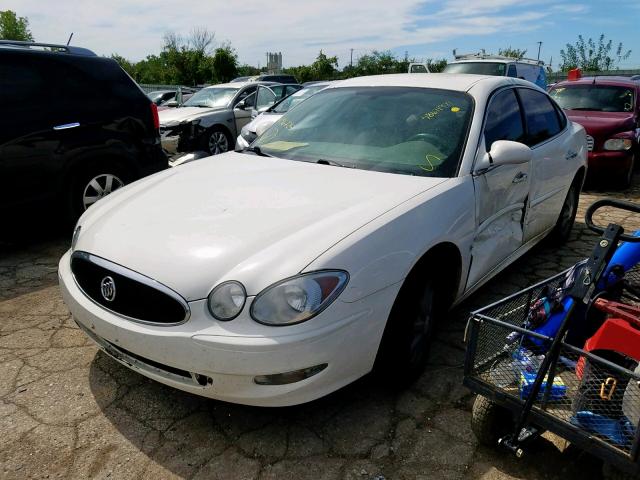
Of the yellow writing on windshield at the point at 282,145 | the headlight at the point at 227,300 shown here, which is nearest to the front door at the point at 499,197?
the yellow writing on windshield at the point at 282,145

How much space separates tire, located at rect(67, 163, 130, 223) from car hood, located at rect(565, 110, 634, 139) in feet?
20.6

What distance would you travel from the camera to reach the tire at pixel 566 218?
4.50 m

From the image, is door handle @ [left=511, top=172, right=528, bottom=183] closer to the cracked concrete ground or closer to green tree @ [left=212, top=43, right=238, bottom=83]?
the cracked concrete ground

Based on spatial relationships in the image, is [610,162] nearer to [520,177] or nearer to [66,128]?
[520,177]

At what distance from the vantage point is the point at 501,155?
2.76 metres

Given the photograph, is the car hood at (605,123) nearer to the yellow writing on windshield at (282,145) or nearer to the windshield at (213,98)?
the yellow writing on windshield at (282,145)

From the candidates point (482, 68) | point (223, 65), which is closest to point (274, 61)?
point (223, 65)

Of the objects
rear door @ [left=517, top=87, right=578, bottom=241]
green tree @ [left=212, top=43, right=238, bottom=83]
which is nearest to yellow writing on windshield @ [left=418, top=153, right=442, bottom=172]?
rear door @ [left=517, top=87, right=578, bottom=241]

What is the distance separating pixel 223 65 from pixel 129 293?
125 feet

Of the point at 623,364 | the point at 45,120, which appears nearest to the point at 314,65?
the point at 45,120

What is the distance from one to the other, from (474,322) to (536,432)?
501 millimetres

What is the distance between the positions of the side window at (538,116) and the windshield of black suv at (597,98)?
4.63 meters

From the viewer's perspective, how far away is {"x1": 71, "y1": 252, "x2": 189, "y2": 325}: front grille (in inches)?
78.1

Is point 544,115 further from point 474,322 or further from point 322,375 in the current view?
point 322,375
